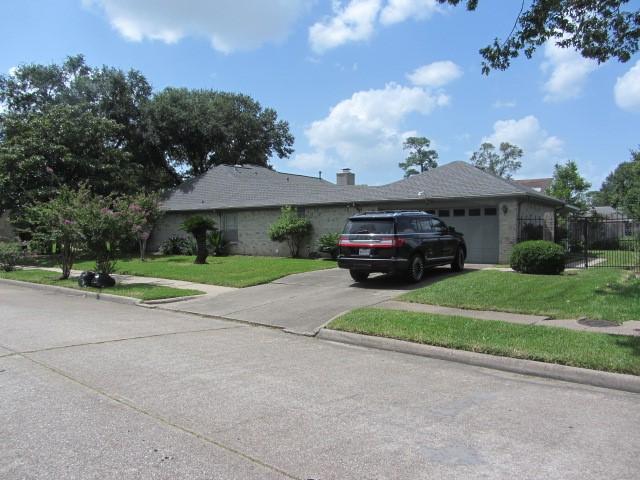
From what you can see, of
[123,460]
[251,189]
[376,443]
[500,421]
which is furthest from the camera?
[251,189]

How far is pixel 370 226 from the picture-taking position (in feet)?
44.1

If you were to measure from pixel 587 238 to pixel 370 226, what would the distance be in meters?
17.0

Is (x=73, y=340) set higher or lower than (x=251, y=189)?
lower

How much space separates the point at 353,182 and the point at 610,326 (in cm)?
2368

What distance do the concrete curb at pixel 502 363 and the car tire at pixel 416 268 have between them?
17.0 feet

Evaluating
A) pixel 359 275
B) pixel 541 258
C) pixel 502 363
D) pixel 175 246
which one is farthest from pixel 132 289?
pixel 175 246

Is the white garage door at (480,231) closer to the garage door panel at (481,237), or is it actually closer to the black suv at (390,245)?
the garage door panel at (481,237)

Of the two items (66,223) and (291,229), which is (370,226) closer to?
(66,223)

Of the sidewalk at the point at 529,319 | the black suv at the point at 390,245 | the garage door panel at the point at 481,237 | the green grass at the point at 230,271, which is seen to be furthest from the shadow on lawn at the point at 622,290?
the green grass at the point at 230,271

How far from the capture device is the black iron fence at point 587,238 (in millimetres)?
17859

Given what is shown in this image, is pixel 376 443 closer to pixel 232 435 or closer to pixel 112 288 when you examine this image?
pixel 232 435

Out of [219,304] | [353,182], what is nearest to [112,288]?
[219,304]

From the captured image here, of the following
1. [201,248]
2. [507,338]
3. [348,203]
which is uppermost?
[348,203]

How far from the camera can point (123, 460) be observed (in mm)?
3795
